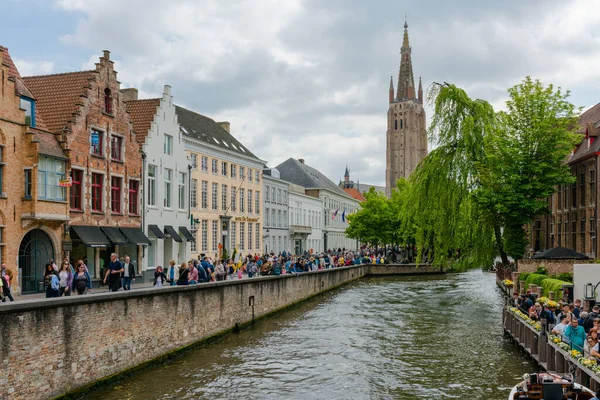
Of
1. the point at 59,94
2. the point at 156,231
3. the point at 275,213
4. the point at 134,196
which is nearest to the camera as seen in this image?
the point at 59,94

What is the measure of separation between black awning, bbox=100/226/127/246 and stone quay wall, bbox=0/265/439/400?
7882 mm

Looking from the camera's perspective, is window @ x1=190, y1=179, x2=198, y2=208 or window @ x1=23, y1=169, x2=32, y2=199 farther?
window @ x1=190, y1=179, x2=198, y2=208

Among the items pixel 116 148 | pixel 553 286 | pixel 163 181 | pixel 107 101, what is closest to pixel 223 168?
pixel 163 181

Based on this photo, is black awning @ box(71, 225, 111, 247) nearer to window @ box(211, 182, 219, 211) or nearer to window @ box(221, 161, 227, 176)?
window @ box(211, 182, 219, 211)

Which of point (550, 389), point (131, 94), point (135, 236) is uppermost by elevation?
point (131, 94)

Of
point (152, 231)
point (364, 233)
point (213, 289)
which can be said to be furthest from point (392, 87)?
point (213, 289)

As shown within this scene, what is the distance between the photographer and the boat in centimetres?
1133

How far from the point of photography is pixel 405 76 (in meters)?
154

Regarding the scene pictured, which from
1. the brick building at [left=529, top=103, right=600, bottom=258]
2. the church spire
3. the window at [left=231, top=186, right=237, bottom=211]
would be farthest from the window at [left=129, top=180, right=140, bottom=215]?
the church spire

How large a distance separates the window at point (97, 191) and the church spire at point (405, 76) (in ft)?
420

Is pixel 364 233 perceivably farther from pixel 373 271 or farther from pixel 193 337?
pixel 193 337

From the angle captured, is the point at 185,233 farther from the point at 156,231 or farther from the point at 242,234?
the point at 242,234

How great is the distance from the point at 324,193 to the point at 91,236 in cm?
5777

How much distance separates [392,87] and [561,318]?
143042 millimetres
